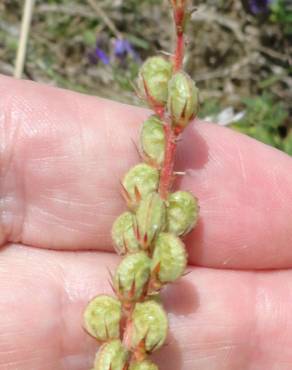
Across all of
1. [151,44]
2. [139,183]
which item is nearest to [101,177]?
[139,183]

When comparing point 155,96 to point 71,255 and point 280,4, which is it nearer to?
point 71,255

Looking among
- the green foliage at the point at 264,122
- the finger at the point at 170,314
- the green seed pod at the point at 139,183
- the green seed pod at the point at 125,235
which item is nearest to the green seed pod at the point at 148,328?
the green seed pod at the point at 125,235

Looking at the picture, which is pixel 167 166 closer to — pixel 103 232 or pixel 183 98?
pixel 183 98

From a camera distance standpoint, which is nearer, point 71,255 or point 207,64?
point 71,255

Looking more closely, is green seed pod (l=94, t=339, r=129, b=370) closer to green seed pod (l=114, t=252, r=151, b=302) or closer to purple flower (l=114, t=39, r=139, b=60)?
green seed pod (l=114, t=252, r=151, b=302)

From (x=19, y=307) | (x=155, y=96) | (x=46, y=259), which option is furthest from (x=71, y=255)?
(x=155, y=96)

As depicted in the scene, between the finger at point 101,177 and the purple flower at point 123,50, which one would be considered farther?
the purple flower at point 123,50

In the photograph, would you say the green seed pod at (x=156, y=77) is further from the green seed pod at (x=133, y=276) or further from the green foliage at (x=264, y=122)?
the green foliage at (x=264, y=122)
